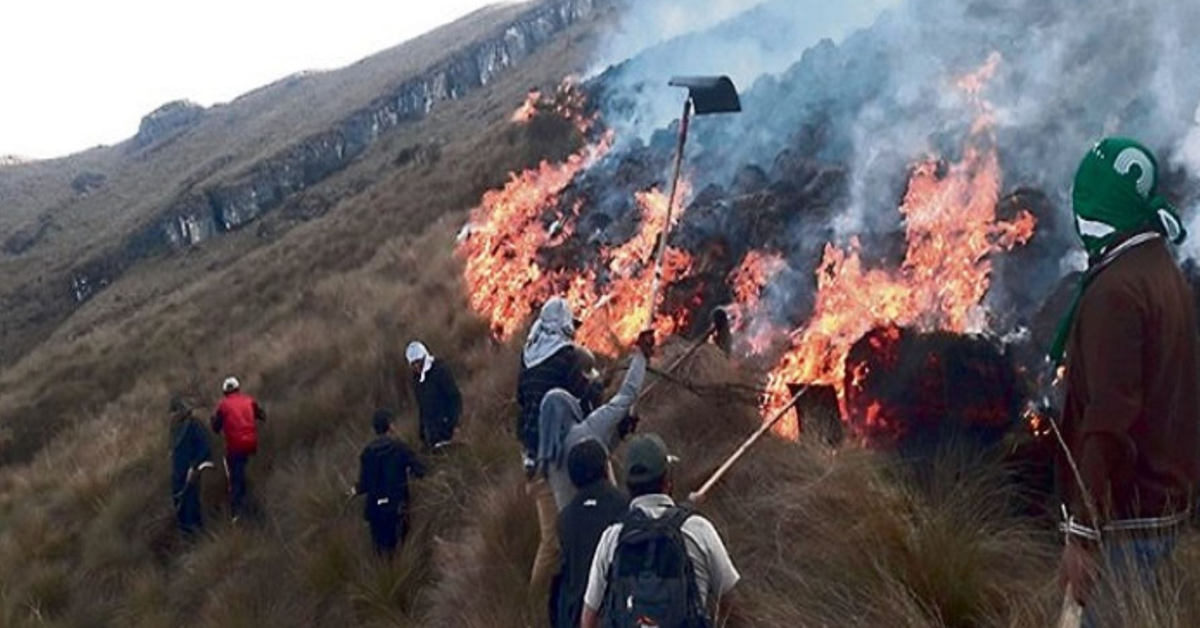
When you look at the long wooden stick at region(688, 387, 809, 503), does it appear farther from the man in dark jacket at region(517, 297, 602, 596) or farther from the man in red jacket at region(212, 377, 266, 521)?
the man in red jacket at region(212, 377, 266, 521)

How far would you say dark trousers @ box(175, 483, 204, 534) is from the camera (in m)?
10.8

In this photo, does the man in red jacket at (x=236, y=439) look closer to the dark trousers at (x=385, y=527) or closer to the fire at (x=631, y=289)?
the dark trousers at (x=385, y=527)

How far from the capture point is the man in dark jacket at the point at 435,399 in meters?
9.55

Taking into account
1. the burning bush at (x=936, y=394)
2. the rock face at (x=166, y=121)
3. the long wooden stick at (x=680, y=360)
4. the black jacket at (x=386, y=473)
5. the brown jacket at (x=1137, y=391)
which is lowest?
the rock face at (x=166, y=121)

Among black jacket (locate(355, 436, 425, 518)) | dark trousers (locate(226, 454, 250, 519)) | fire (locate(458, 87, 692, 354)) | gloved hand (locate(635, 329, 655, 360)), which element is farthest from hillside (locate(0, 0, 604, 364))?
gloved hand (locate(635, 329, 655, 360))

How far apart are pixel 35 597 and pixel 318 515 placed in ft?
9.95

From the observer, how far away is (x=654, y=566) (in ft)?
13.0

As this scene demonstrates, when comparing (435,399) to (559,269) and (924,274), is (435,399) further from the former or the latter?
(559,269)

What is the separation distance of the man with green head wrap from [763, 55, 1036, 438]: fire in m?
3.95

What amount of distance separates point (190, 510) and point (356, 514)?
2.51 meters

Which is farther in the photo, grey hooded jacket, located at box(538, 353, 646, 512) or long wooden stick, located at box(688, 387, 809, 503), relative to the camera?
grey hooded jacket, located at box(538, 353, 646, 512)

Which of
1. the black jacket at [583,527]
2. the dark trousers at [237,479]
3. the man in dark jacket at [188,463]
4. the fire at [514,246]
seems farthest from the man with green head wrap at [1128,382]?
the fire at [514,246]

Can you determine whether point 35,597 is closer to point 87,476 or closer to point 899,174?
point 87,476

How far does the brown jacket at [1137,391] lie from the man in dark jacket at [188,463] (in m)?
Answer: 9.34
